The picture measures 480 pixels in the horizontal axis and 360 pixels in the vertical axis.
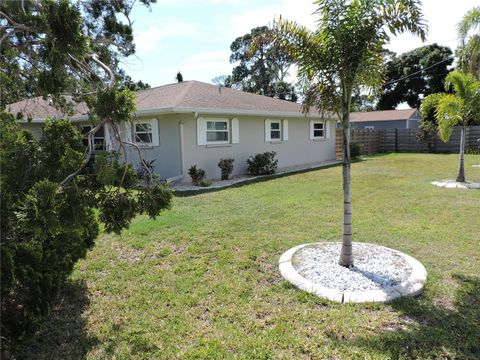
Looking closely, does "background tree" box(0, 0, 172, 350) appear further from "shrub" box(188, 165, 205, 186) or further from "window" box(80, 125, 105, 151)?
"shrub" box(188, 165, 205, 186)

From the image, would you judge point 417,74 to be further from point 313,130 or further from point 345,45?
point 345,45

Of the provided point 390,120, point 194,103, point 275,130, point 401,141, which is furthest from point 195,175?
point 390,120

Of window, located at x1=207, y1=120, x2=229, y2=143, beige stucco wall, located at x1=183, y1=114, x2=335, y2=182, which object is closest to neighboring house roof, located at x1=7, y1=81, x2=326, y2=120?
beige stucco wall, located at x1=183, y1=114, x2=335, y2=182

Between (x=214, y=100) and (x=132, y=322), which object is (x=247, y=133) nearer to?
(x=214, y=100)

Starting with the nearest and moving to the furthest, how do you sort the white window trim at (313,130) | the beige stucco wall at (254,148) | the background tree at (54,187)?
the background tree at (54,187) → the beige stucco wall at (254,148) → the white window trim at (313,130)

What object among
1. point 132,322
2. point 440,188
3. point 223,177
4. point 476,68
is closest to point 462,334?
point 132,322

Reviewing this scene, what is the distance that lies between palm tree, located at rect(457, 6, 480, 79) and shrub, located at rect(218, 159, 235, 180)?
30.0 feet

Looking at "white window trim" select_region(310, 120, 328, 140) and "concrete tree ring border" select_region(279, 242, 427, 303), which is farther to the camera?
"white window trim" select_region(310, 120, 328, 140)

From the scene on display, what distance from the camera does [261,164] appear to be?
13398mm

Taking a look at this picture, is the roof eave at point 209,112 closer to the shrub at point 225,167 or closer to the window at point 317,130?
the shrub at point 225,167

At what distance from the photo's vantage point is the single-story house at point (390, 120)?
34.3m

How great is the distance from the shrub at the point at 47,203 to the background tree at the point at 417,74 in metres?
37.5

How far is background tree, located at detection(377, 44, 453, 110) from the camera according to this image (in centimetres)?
3678

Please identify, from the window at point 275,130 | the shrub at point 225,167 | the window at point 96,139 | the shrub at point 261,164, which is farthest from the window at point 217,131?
the window at point 96,139
